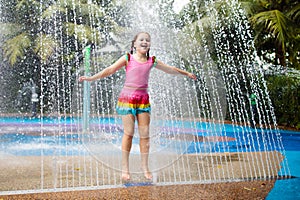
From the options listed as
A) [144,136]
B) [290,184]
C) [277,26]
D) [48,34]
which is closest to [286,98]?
[277,26]

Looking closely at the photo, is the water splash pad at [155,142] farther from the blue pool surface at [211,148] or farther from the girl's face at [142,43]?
the girl's face at [142,43]

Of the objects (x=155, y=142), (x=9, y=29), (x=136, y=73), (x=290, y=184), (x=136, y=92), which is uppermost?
(x=9, y=29)

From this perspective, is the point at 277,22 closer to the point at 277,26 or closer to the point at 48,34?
the point at 277,26

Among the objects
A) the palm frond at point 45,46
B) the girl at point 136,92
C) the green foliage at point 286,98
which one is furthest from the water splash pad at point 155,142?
the palm frond at point 45,46

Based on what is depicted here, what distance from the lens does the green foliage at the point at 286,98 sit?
10211mm

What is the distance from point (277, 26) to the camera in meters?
11.2

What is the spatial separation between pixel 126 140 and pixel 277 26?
993 cm

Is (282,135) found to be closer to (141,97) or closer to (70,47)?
(141,97)

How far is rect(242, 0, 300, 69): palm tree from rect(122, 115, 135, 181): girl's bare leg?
31.3 ft

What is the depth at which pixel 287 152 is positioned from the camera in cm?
606

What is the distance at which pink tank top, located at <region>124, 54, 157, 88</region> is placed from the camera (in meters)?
2.43

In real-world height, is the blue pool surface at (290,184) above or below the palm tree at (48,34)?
below

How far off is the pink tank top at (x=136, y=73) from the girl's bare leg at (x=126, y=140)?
227 mm

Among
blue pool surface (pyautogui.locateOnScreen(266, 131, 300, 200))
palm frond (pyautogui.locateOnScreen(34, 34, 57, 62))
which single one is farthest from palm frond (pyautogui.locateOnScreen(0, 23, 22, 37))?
blue pool surface (pyautogui.locateOnScreen(266, 131, 300, 200))
